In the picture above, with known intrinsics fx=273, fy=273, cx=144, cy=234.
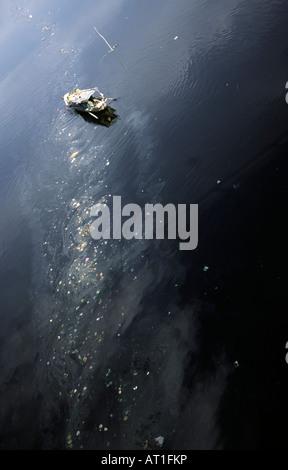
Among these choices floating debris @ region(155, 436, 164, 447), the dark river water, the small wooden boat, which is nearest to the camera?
floating debris @ region(155, 436, 164, 447)

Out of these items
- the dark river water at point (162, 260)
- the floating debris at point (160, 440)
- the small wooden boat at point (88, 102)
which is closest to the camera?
the floating debris at point (160, 440)

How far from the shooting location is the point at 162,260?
12078mm

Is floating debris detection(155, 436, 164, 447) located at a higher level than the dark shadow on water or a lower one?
lower

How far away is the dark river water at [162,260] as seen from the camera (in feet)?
27.8

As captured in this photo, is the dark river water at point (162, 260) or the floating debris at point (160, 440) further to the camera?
the dark river water at point (162, 260)

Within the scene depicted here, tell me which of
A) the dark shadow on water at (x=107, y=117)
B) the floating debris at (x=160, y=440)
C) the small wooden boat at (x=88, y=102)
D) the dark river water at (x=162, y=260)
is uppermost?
the small wooden boat at (x=88, y=102)

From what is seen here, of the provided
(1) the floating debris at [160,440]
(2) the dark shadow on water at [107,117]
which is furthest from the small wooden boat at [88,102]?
(1) the floating debris at [160,440]

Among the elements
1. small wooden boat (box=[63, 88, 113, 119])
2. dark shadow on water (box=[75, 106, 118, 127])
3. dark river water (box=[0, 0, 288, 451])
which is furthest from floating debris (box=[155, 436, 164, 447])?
small wooden boat (box=[63, 88, 113, 119])

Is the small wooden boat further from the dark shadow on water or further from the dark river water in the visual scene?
the dark river water

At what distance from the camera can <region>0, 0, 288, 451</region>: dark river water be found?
8.47 m

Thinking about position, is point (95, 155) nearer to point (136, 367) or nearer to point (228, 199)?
point (228, 199)

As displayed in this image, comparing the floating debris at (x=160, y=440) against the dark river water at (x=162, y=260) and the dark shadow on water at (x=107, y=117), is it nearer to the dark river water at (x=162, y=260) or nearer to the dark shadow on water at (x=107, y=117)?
the dark river water at (x=162, y=260)

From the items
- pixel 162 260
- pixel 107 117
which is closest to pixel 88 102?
pixel 107 117

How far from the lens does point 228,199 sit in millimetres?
12133
